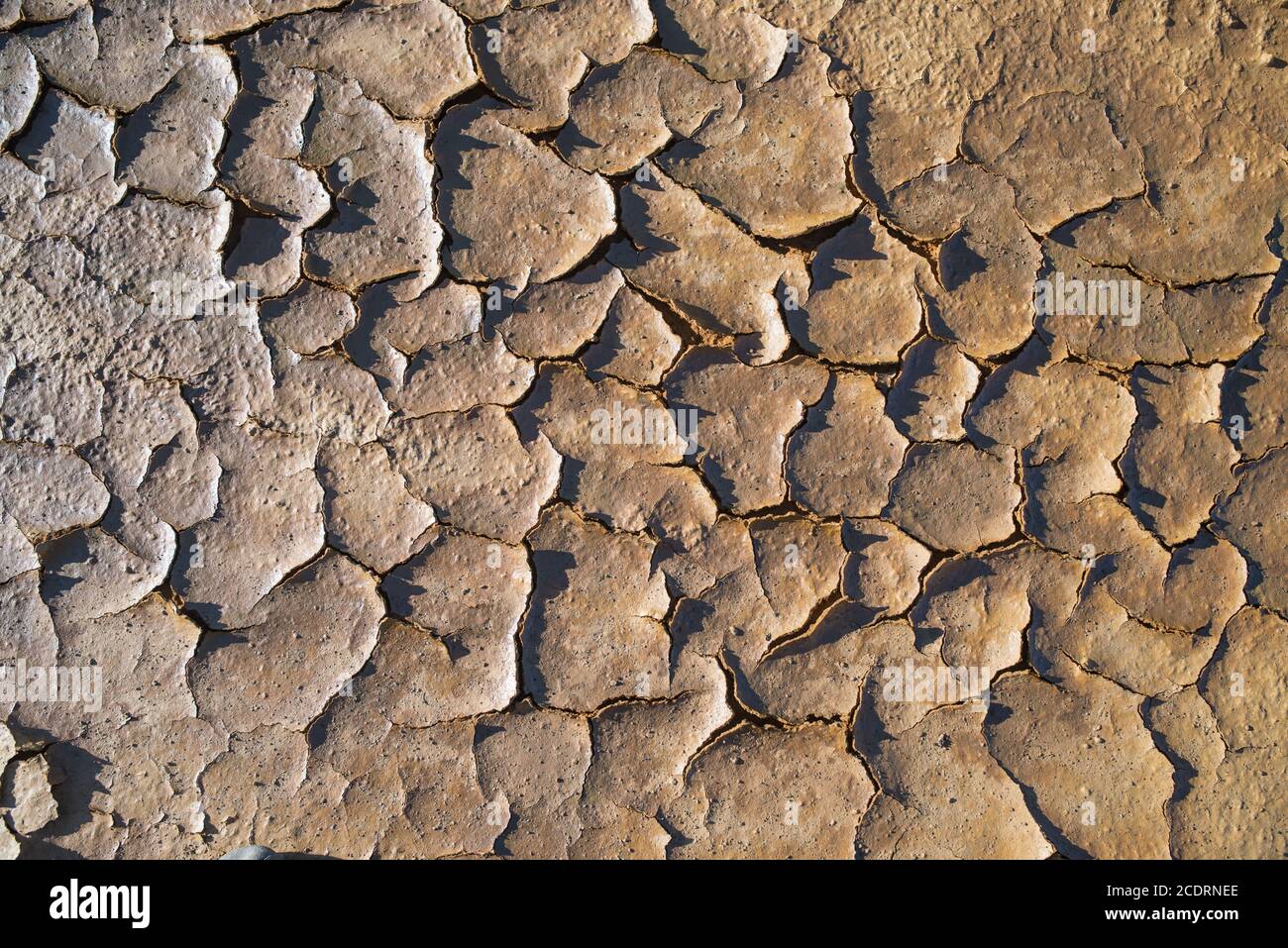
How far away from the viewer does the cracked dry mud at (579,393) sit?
7.02ft

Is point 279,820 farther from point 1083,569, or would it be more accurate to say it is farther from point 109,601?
point 1083,569

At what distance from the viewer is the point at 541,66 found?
7.09ft

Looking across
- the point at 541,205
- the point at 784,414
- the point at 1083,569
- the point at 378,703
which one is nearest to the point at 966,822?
the point at 1083,569

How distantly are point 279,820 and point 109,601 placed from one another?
632 millimetres

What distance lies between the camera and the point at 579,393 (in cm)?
216

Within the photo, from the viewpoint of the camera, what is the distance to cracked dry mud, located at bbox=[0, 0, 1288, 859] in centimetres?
214

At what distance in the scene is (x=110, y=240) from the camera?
218 centimetres

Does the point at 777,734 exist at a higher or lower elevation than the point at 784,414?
lower

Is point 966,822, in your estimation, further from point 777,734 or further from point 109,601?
point 109,601

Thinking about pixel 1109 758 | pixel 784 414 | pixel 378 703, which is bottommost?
pixel 1109 758
